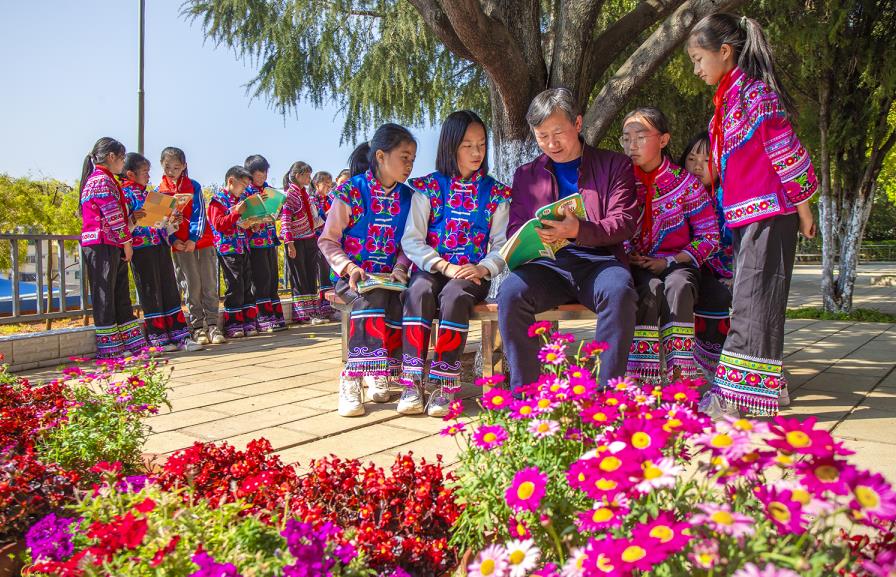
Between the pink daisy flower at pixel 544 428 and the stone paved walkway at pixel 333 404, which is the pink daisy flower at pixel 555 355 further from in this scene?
the stone paved walkway at pixel 333 404

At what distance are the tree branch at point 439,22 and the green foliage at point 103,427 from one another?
3039 mm

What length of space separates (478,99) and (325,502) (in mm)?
8100

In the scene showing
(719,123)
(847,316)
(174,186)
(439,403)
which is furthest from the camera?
(847,316)

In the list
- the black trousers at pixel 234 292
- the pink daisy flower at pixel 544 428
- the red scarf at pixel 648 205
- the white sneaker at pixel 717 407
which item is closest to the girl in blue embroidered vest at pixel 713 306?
the red scarf at pixel 648 205

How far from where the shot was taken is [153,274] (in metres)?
6.40

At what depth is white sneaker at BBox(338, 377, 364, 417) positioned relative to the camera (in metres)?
3.70

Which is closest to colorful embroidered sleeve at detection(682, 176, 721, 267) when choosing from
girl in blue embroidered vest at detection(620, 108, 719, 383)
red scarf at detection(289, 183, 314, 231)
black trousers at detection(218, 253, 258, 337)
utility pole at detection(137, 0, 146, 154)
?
girl in blue embroidered vest at detection(620, 108, 719, 383)

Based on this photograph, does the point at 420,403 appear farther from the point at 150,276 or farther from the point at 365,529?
the point at 150,276

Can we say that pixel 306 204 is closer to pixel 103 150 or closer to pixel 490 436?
pixel 103 150

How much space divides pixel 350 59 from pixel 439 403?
7230 millimetres

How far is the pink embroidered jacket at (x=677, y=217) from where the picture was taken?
12.8 feet

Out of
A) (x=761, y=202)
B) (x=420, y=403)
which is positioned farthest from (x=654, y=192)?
(x=420, y=403)

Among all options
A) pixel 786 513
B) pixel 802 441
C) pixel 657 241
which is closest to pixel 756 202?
pixel 657 241

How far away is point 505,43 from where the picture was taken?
4.36 m
